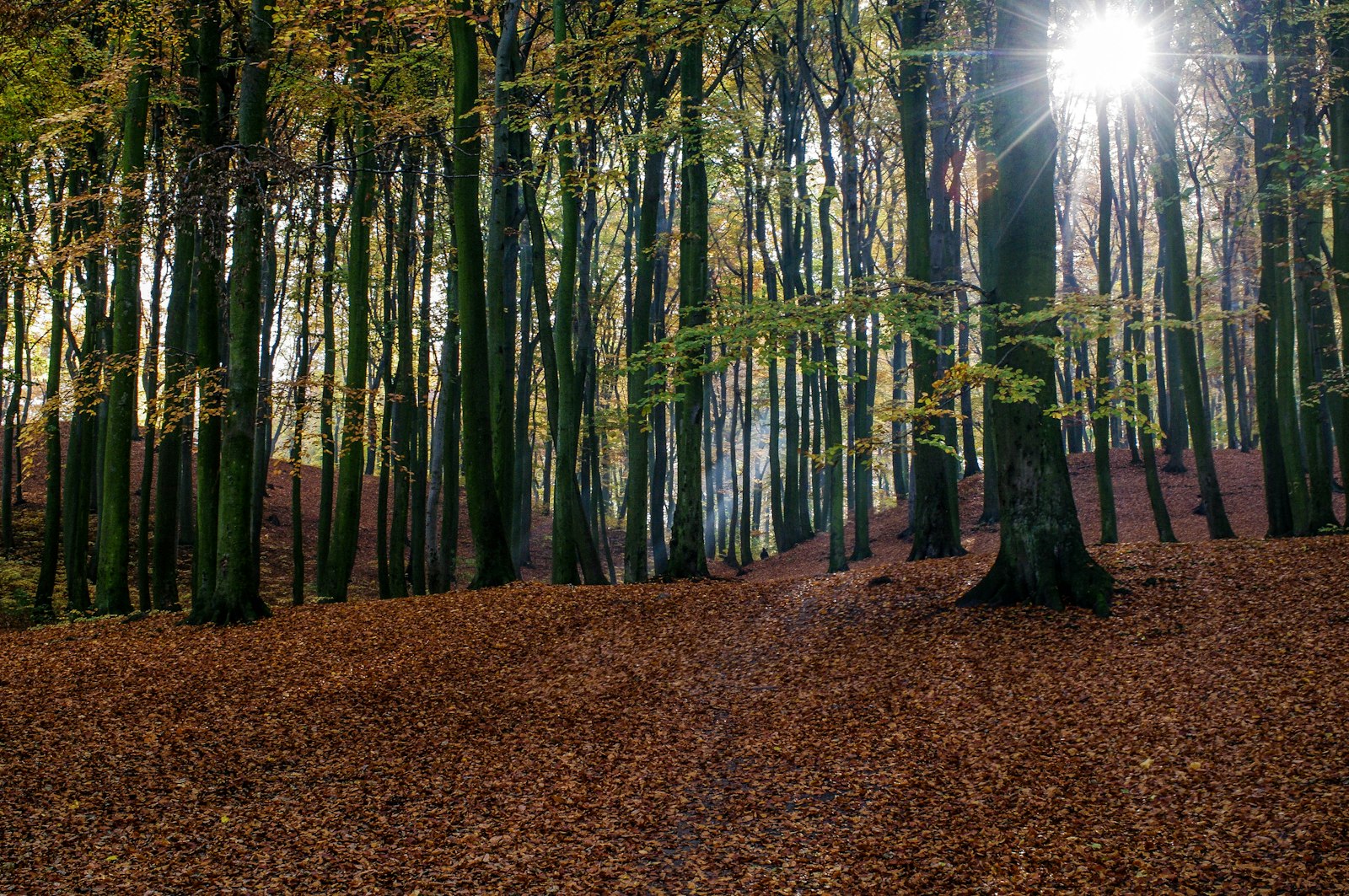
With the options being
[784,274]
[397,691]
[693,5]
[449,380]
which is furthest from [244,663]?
[784,274]

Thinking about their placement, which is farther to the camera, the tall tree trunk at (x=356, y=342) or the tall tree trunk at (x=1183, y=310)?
the tall tree trunk at (x=356, y=342)

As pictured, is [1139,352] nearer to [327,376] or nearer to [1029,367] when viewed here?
[1029,367]

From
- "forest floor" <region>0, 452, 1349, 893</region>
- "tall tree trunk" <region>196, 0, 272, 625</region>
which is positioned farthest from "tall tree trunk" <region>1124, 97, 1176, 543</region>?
"tall tree trunk" <region>196, 0, 272, 625</region>

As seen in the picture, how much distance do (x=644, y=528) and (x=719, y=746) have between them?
7889 mm

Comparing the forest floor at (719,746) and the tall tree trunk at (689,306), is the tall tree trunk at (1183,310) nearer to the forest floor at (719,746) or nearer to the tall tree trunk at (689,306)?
the forest floor at (719,746)

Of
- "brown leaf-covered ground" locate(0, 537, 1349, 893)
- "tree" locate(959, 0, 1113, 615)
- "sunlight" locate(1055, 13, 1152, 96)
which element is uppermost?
"sunlight" locate(1055, 13, 1152, 96)

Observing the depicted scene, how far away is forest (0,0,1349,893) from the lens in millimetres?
5223

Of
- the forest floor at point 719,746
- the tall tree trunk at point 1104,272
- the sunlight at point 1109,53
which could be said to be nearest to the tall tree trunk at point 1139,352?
the tall tree trunk at point 1104,272

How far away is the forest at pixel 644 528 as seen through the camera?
5223mm

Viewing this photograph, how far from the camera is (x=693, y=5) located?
927cm

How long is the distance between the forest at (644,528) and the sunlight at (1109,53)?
0.09 metres

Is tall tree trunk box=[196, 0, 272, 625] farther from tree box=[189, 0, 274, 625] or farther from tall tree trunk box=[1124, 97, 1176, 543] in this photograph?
tall tree trunk box=[1124, 97, 1176, 543]

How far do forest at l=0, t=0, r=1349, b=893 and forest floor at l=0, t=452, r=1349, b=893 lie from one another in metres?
0.04

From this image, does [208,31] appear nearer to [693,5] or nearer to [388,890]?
[693,5]
